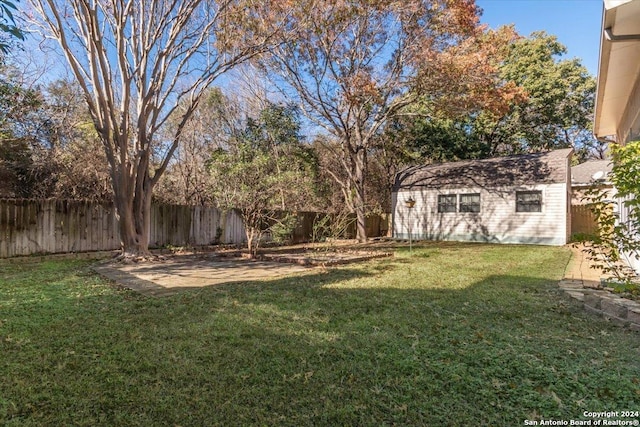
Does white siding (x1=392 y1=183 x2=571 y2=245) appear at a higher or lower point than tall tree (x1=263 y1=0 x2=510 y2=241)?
lower

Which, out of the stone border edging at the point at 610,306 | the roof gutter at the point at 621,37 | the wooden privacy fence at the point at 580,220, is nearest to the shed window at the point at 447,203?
the wooden privacy fence at the point at 580,220

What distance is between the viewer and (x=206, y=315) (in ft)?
12.5

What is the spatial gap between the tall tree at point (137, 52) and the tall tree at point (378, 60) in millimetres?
1935

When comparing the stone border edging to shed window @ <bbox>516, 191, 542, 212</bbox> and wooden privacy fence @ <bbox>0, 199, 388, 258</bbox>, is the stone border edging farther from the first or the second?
wooden privacy fence @ <bbox>0, 199, 388, 258</bbox>

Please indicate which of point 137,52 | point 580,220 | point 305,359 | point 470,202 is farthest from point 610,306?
point 580,220

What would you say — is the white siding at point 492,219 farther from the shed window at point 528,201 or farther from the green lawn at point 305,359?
the green lawn at point 305,359

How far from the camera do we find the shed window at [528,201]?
12914 millimetres

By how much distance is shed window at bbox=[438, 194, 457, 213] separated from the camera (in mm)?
15180

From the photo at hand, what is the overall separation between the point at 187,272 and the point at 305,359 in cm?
473

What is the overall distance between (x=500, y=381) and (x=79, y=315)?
13.4 feet

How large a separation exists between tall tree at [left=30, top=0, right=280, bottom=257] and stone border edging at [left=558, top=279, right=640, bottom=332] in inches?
333

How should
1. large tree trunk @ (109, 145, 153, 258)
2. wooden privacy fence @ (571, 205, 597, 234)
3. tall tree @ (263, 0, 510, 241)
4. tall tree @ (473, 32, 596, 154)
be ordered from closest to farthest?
large tree trunk @ (109, 145, 153, 258) < tall tree @ (263, 0, 510, 241) < wooden privacy fence @ (571, 205, 597, 234) < tall tree @ (473, 32, 596, 154)

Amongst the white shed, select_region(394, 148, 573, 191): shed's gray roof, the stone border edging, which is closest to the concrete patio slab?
the stone border edging

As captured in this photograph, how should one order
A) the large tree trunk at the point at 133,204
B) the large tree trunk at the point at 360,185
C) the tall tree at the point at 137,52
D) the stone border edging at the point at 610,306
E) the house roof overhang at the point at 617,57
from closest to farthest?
the house roof overhang at the point at 617,57 → the stone border edging at the point at 610,306 → the tall tree at the point at 137,52 → the large tree trunk at the point at 133,204 → the large tree trunk at the point at 360,185
